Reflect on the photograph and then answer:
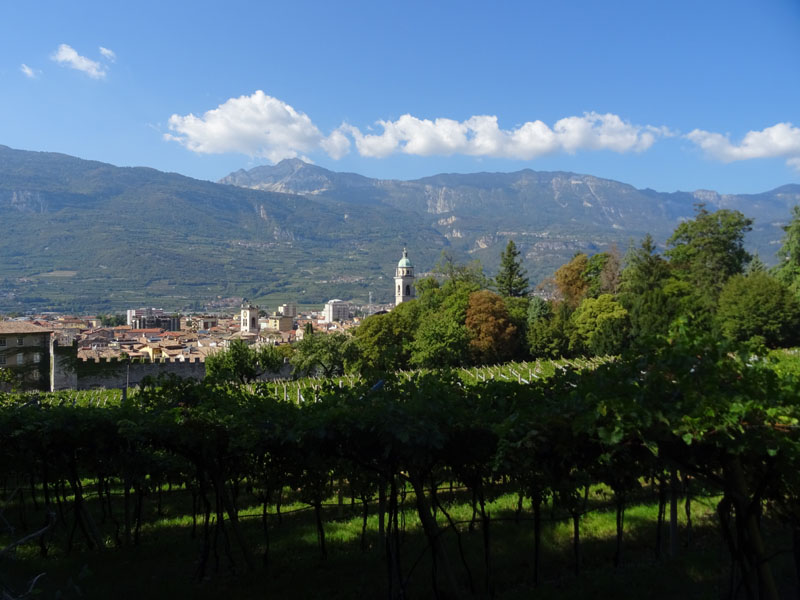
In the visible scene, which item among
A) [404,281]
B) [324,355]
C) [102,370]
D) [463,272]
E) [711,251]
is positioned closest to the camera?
[324,355]

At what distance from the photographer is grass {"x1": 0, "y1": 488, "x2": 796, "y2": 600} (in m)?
6.52

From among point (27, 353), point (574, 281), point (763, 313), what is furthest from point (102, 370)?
point (763, 313)

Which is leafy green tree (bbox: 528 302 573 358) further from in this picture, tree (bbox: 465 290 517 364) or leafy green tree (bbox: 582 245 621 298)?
leafy green tree (bbox: 582 245 621 298)

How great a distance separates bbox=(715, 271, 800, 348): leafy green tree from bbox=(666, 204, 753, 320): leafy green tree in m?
4.68

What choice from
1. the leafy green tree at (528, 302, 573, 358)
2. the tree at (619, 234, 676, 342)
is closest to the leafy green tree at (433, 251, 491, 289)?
the tree at (619, 234, 676, 342)

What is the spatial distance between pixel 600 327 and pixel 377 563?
36.2 m

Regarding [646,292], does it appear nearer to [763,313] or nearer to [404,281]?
[763,313]

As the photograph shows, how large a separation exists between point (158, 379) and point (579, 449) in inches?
204

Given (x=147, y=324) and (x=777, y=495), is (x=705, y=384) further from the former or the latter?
(x=147, y=324)

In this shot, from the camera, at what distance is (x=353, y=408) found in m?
6.16

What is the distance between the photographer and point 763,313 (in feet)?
123

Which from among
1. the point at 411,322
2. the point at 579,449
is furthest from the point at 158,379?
the point at 411,322

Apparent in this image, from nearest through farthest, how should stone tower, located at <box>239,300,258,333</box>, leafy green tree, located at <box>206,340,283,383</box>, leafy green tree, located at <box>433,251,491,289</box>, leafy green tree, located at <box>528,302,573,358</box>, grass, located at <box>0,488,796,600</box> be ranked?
grass, located at <box>0,488,796,600</box>
leafy green tree, located at <box>206,340,283,383</box>
leafy green tree, located at <box>528,302,573,358</box>
leafy green tree, located at <box>433,251,491,289</box>
stone tower, located at <box>239,300,258,333</box>

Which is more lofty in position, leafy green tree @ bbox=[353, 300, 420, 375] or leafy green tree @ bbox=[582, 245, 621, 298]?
leafy green tree @ bbox=[582, 245, 621, 298]
